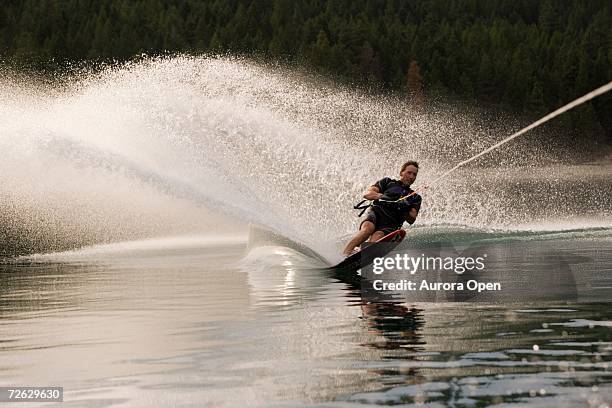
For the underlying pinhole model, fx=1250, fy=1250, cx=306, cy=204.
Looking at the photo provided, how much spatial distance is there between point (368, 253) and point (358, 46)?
12901cm

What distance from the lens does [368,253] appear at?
734 inches

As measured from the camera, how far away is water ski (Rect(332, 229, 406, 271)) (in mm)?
18578

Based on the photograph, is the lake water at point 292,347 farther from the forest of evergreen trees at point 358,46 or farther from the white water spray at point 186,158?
the forest of evergreen trees at point 358,46

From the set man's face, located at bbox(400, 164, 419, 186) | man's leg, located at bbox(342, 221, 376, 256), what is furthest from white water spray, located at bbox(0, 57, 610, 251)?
man's face, located at bbox(400, 164, 419, 186)

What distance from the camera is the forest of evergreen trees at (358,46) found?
124625 mm

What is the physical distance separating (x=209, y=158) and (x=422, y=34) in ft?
453

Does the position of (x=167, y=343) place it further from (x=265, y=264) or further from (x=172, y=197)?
(x=172, y=197)

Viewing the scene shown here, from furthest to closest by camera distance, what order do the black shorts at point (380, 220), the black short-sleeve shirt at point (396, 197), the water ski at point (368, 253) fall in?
the black shorts at point (380, 220)
the black short-sleeve shirt at point (396, 197)
the water ski at point (368, 253)

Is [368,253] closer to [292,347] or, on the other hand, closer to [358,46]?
[292,347]

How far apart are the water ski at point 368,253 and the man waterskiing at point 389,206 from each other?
20 centimetres

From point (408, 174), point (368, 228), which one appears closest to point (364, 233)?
point (368, 228)

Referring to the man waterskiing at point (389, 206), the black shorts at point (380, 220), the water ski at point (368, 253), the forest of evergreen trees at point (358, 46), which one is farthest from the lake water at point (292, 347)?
the forest of evergreen trees at point (358, 46)

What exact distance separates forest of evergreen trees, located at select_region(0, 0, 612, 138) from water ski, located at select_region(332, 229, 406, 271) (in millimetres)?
90281

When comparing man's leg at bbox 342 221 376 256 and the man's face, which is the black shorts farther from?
the man's face
